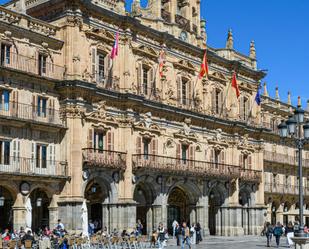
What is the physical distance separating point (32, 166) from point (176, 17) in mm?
20184

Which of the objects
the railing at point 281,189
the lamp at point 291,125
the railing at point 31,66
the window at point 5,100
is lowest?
the railing at point 281,189

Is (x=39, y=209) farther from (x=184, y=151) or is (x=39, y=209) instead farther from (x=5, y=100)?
(x=184, y=151)

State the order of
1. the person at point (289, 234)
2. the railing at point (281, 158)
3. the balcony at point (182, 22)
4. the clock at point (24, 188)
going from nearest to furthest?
the person at point (289, 234), the clock at point (24, 188), the balcony at point (182, 22), the railing at point (281, 158)

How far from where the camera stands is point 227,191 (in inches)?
2079

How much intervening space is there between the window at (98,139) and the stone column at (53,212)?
4748 millimetres

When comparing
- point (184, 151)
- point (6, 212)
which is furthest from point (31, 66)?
point (184, 151)

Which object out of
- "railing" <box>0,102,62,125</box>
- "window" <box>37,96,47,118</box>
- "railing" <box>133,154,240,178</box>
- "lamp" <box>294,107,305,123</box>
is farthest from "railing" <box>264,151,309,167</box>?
"lamp" <box>294,107,305,123</box>

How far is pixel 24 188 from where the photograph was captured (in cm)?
3562

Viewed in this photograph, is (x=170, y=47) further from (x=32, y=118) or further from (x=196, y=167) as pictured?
(x=32, y=118)

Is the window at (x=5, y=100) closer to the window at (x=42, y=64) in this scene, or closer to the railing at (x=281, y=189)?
the window at (x=42, y=64)

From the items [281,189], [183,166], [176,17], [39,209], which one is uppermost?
[176,17]

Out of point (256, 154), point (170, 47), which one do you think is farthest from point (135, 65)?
point (256, 154)

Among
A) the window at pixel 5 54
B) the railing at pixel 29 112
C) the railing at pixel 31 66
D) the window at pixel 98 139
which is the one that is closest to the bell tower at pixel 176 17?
the railing at pixel 31 66

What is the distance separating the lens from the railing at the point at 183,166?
4316 cm
